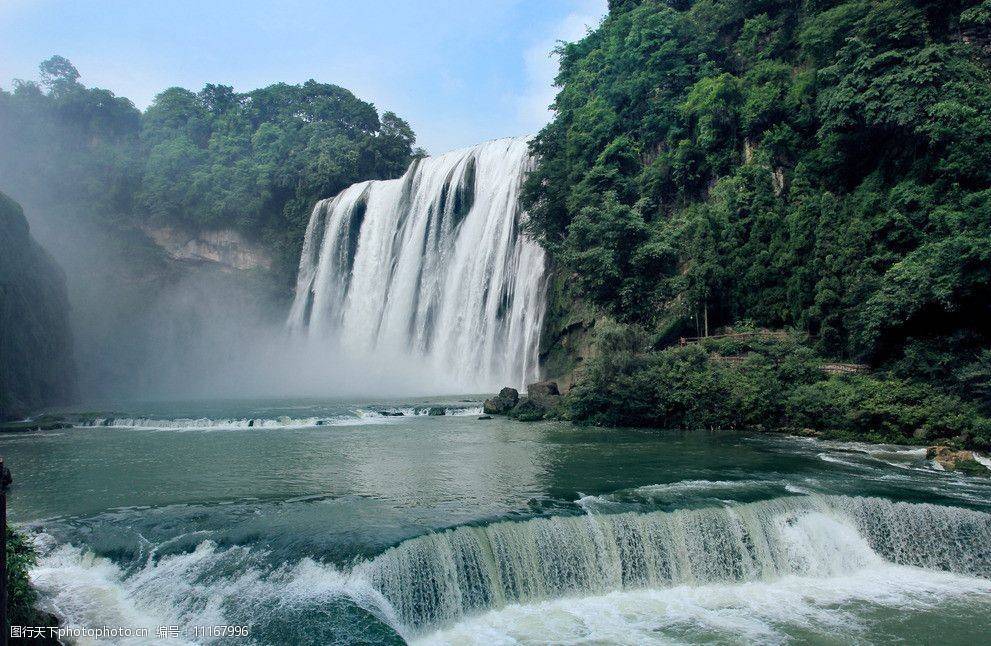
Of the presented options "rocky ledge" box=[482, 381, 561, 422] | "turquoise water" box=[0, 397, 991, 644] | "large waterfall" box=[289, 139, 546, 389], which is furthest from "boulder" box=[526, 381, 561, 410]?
"turquoise water" box=[0, 397, 991, 644]

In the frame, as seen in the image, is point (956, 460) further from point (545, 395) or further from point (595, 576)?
point (545, 395)

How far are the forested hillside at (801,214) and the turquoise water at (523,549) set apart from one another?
4.34 m

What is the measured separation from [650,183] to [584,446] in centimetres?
1626

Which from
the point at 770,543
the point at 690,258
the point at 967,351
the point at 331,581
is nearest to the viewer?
the point at 331,581

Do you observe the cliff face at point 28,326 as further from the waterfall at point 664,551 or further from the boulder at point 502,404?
the waterfall at point 664,551

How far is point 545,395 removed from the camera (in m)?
24.7

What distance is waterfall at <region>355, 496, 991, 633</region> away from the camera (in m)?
8.92

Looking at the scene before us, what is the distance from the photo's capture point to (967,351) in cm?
1667

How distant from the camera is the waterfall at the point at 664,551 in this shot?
8922mm

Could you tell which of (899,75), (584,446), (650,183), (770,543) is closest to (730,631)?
(770,543)

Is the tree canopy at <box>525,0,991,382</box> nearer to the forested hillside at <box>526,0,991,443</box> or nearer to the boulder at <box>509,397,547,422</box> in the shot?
the forested hillside at <box>526,0,991,443</box>

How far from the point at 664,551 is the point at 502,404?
Answer: 1466 cm

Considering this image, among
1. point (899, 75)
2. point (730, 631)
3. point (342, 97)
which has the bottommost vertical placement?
point (730, 631)

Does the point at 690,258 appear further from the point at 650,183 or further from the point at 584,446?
the point at 584,446
